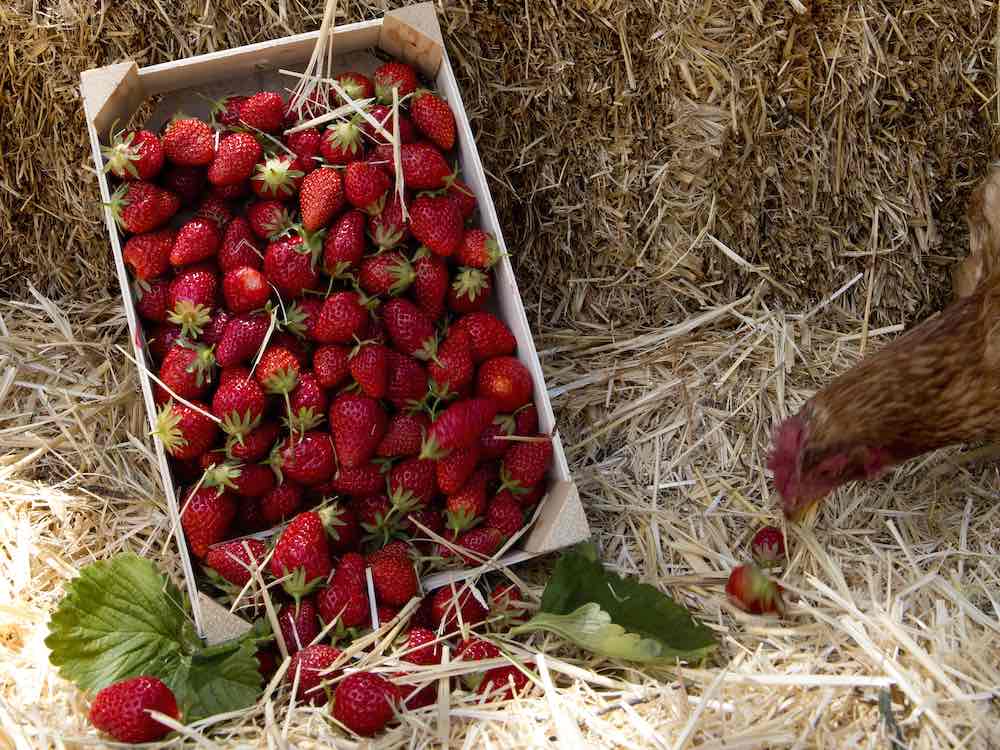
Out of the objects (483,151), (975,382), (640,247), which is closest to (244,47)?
(483,151)

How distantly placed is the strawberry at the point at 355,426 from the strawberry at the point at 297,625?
26 centimetres

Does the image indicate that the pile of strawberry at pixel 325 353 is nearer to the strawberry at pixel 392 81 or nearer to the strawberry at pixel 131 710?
the strawberry at pixel 392 81

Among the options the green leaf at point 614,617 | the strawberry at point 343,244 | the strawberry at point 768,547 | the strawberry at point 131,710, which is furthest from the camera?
the strawberry at point 768,547

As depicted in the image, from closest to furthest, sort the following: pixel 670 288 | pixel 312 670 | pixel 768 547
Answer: pixel 312 670 < pixel 768 547 < pixel 670 288

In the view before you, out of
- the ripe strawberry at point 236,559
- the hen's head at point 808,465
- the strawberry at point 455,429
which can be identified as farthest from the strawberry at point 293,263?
the hen's head at point 808,465

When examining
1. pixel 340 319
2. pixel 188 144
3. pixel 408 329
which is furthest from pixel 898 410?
pixel 188 144

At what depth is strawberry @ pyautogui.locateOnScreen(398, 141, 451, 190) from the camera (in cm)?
167

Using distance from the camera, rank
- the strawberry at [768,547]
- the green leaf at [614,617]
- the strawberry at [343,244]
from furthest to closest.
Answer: the strawberry at [768,547] < the strawberry at [343,244] < the green leaf at [614,617]

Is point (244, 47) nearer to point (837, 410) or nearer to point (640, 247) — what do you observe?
point (640, 247)

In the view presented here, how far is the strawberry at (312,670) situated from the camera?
1548mm

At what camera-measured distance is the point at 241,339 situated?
1.60m

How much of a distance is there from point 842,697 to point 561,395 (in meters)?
0.84

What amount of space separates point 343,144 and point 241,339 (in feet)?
1.27

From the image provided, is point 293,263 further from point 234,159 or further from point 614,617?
point 614,617
